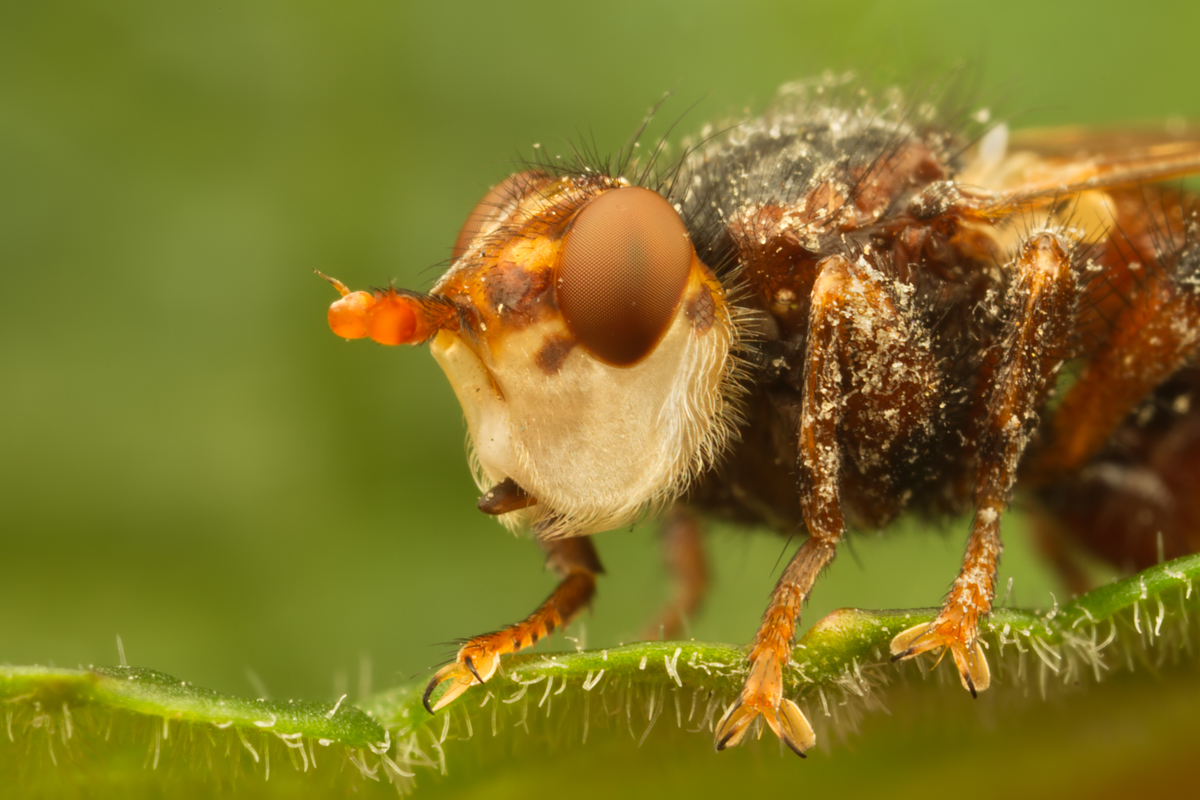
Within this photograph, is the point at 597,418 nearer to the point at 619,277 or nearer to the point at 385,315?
the point at 619,277

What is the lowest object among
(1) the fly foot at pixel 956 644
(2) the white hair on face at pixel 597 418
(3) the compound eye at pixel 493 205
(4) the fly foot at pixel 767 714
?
(4) the fly foot at pixel 767 714

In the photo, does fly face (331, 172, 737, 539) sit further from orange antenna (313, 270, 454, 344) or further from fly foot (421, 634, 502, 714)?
fly foot (421, 634, 502, 714)

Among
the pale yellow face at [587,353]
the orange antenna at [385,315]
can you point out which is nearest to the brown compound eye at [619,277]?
the pale yellow face at [587,353]

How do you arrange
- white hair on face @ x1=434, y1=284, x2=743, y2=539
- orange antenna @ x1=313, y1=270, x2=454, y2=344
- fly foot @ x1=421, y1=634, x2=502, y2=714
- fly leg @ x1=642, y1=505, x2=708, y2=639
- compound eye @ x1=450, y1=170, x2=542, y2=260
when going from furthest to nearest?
1. fly leg @ x1=642, y1=505, x2=708, y2=639
2. compound eye @ x1=450, y1=170, x2=542, y2=260
3. white hair on face @ x1=434, y1=284, x2=743, y2=539
4. orange antenna @ x1=313, y1=270, x2=454, y2=344
5. fly foot @ x1=421, y1=634, x2=502, y2=714

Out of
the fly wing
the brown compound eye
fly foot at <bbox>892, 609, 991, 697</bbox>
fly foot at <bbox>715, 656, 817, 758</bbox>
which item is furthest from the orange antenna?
the fly wing

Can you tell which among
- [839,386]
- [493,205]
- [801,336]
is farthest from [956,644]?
[493,205]

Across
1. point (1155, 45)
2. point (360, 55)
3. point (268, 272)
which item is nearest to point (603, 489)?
point (268, 272)

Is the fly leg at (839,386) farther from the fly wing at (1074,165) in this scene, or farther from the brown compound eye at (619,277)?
the fly wing at (1074,165)
